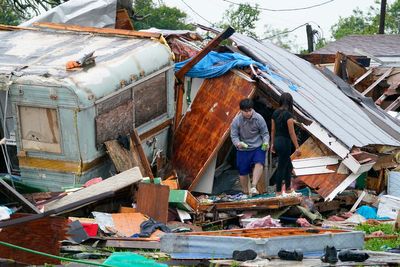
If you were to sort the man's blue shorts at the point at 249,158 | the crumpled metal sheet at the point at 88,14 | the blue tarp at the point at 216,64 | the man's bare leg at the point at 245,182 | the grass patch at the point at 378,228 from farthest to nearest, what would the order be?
the crumpled metal sheet at the point at 88,14, the blue tarp at the point at 216,64, the man's bare leg at the point at 245,182, the man's blue shorts at the point at 249,158, the grass patch at the point at 378,228

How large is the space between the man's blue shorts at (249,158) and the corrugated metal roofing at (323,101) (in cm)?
130

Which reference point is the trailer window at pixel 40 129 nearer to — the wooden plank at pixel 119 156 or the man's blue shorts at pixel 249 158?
the wooden plank at pixel 119 156

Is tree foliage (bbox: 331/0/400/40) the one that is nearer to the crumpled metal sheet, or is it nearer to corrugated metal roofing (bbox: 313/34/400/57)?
corrugated metal roofing (bbox: 313/34/400/57)

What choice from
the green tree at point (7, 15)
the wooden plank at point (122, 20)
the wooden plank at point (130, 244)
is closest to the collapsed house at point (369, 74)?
the wooden plank at point (122, 20)

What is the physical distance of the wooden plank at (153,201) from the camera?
1170cm

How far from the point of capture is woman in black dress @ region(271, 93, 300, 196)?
41.9 ft

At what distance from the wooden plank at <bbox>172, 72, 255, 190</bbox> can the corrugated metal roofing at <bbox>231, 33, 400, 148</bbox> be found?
0.73m

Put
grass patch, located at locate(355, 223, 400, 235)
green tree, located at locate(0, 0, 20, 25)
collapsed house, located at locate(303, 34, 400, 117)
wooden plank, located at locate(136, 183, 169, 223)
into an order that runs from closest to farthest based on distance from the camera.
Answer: grass patch, located at locate(355, 223, 400, 235) < wooden plank, located at locate(136, 183, 169, 223) < collapsed house, located at locate(303, 34, 400, 117) < green tree, located at locate(0, 0, 20, 25)

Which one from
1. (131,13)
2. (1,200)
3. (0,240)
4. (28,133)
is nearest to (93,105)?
(28,133)

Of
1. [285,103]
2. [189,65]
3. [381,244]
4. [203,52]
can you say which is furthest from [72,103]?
[381,244]

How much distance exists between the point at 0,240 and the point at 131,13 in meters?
13.4

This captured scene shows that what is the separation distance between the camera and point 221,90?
576 inches

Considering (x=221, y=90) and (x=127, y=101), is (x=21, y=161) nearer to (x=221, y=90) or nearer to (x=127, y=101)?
(x=127, y=101)

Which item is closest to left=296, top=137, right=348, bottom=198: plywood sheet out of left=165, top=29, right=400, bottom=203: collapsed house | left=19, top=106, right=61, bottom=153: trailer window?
left=165, top=29, right=400, bottom=203: collapsed house
